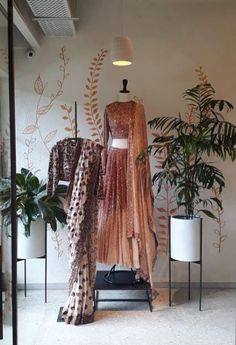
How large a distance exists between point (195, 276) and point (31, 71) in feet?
8.22

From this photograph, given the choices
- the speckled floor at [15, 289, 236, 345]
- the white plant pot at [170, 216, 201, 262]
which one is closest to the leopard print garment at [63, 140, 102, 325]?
the speckled floor at [15, 289, 236, 345]

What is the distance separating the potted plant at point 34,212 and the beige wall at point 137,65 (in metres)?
0.53

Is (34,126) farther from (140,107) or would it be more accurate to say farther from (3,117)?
(3,117)

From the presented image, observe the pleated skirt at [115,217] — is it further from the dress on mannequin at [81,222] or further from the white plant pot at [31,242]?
the white plant pot at [31,242]

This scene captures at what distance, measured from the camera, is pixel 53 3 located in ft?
9.44

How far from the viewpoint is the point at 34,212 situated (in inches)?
126

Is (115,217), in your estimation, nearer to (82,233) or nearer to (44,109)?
(82,233)

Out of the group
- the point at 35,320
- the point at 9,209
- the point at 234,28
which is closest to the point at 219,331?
the point at 35,320

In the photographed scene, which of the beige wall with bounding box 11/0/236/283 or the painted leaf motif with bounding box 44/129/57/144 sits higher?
the beige wall with bounding box 11/0/236/283

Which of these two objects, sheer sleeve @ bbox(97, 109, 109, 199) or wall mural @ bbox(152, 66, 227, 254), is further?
wall mural @ bbox(152, 66, 227, 254)

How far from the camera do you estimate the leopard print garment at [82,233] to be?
9.84 ft

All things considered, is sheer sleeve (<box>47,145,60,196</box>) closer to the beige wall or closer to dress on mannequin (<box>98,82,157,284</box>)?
dress on mannequin (<box>98,82,157,284</box>)

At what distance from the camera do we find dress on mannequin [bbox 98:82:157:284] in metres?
3.29

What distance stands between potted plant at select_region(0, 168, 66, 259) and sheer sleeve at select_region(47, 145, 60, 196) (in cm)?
14
